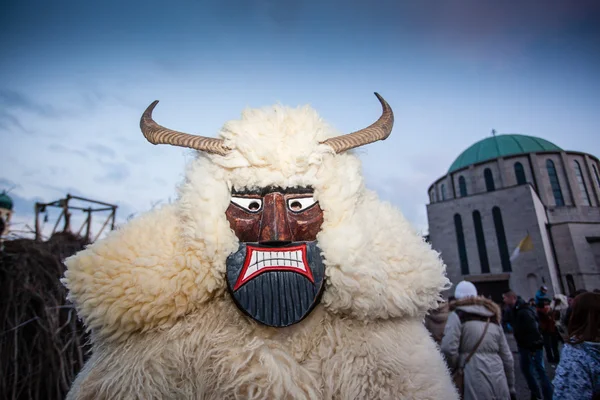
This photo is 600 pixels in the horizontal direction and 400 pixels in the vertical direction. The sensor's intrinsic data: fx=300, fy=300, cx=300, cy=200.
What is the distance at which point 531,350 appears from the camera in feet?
14.4

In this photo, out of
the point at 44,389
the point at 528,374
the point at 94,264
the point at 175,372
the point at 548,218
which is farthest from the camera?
the point at 548,218

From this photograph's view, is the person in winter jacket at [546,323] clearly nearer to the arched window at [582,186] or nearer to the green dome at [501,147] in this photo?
the green dome at [501,147]

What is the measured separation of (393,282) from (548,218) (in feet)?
108

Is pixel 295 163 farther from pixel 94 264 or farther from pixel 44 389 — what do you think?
pixel 44 389

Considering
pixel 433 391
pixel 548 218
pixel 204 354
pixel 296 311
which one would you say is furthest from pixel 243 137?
pixel 548 218

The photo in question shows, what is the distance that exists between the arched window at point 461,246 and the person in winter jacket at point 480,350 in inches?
884

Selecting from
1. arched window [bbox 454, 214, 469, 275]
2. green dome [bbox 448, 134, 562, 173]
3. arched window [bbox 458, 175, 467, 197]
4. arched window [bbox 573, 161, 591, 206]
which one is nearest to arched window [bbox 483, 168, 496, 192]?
green dome [bbox 448, 134, 562, 173]

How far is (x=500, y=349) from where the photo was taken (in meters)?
3.10

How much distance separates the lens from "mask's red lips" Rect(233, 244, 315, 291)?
1.07 meters

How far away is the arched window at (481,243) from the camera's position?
22.2 m

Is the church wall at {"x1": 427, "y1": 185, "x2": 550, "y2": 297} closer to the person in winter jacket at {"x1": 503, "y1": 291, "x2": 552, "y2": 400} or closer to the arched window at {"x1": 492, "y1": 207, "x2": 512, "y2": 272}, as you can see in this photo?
the arched window at {"x1": 492, "y1": 207, "x2": 512, "y2": 272}

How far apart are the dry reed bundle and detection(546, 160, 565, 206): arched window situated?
115 ft

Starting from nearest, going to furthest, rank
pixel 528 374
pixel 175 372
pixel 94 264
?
pixel 175 372, pixel 94 264, pixel 528 374

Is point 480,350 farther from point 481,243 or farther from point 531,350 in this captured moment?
point 481,243
